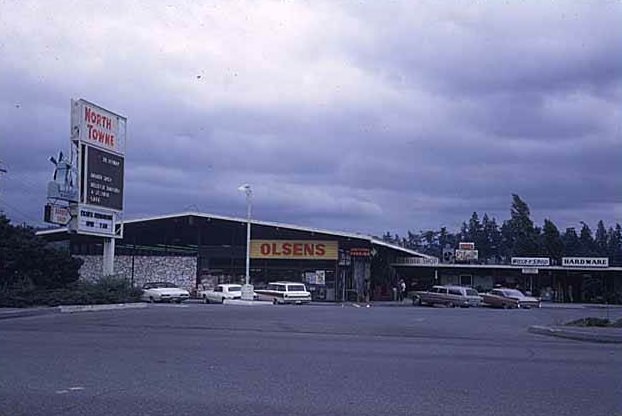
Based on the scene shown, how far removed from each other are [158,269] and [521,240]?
52459 millimetres

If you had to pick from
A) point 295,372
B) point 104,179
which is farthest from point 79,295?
point 295,372

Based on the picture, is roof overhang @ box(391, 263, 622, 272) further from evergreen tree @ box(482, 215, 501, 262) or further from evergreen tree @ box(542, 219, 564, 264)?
evergreen tree @ box(482, 215, 501, 262)

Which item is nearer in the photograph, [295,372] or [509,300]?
[295,372]

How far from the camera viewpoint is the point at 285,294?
5344 centimetres

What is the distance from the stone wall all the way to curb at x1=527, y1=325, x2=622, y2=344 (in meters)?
42.2

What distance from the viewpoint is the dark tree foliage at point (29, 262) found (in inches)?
1474

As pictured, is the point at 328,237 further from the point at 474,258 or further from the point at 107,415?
the point at 107,415

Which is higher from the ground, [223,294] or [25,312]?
[223,294]

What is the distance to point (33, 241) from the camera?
127 ft

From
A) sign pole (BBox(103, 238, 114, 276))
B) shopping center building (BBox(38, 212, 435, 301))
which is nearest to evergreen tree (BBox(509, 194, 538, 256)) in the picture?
shopping center building (BBox(38, 212, 435, 301))

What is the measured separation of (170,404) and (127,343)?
8591mm

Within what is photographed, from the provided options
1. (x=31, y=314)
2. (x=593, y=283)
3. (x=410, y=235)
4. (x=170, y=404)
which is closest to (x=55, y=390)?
(x=170, y=404)

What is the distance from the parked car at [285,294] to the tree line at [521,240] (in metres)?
30.0

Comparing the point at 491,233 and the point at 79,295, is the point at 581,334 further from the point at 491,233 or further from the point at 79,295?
the point at 491,233
